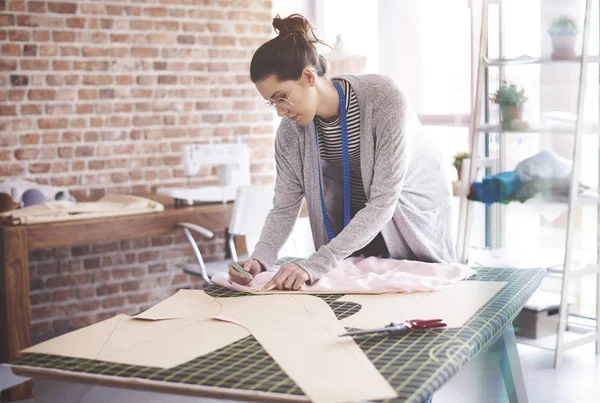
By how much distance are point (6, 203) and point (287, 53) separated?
2.07 metres

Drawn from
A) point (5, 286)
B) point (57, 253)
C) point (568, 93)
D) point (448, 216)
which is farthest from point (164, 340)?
point (57, 253)

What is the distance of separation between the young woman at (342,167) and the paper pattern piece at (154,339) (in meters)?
0.29

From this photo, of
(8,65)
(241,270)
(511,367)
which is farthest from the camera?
(8,65)

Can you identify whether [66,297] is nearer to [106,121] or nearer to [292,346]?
[106,121]

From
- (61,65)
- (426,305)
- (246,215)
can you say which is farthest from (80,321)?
(426,305)

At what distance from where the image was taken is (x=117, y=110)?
13.5 ft

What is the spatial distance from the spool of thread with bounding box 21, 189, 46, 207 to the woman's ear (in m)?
2.11

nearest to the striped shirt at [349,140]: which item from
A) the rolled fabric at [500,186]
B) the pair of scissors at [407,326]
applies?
the pair of scissors at [407,326]

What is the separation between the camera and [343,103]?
6.77ft

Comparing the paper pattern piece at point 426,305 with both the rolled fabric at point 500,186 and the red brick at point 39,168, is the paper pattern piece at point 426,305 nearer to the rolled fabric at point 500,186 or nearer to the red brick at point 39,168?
the rolled fabric at point 500,186

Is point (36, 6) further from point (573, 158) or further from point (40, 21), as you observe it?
point (573, 158)

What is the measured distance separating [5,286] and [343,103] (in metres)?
1.88

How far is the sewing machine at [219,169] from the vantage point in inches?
145

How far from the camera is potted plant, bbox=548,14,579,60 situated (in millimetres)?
2975
